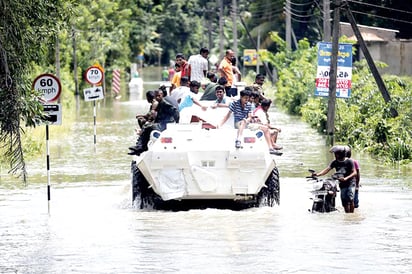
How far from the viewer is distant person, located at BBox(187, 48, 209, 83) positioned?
26.6 meters

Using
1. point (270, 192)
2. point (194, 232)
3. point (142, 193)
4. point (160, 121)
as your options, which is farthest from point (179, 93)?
point (194, 232)

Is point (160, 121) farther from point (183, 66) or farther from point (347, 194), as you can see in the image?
point (183, 66)

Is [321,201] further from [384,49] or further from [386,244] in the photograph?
[384,49]

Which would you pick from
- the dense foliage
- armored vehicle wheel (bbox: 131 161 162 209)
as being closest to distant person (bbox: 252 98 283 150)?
armored vehicle wheel (bbox: 131 161 162 209)

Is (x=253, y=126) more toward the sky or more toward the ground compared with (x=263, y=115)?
more toward the ground

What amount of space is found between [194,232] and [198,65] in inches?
411

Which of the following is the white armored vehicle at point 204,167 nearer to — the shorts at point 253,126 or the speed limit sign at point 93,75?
the shorts at point 253,126

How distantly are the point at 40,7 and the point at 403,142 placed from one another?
47.5 ft

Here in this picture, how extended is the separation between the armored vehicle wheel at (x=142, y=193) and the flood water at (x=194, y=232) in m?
0.31

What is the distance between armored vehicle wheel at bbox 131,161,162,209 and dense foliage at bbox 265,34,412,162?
9729mm

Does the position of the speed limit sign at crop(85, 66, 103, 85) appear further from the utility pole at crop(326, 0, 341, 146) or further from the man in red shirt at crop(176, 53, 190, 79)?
the man in red shirt at crop(176, 53, 190, 79)

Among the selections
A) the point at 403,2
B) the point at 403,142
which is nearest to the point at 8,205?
the point at 403,142

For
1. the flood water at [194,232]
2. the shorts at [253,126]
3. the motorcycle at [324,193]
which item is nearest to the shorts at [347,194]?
the motorcycle at [324,193]

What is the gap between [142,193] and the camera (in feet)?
63.7
